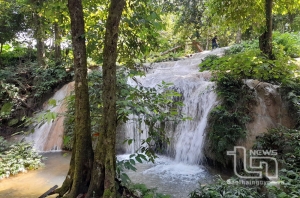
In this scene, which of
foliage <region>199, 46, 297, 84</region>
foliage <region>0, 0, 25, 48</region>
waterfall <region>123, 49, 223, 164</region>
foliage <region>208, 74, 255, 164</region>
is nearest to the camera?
foliage <region>208, 74, 255, 164</region>

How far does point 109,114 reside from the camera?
3.12 meters

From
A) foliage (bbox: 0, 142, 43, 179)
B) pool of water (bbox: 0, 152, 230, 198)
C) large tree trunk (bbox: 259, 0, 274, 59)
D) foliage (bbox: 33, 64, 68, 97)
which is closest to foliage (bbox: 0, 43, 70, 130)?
foliage (bbox: 33, 64, 68, 97)

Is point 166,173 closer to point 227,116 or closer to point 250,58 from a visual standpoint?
point 227,116

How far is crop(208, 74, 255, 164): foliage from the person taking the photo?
5.76 metres

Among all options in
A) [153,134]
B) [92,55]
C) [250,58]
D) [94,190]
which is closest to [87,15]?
[92,55]

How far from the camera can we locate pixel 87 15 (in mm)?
3998

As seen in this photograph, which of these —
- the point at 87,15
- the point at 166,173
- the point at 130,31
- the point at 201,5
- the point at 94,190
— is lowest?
the point at 166,173

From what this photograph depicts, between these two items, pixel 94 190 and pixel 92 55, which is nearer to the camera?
pixel 94 190

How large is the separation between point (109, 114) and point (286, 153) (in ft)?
12.0

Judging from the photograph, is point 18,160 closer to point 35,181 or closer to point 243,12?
point 35,181

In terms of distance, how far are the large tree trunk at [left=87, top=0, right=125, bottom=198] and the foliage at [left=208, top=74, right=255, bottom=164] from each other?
337cm

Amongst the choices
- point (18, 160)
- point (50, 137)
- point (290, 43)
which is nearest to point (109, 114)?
point (18, 160)

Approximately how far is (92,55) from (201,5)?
10.5 metres

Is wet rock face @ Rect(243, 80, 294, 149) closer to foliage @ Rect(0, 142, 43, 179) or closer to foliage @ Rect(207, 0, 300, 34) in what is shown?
foliage @ Rect(207, 0, 300, 34)
